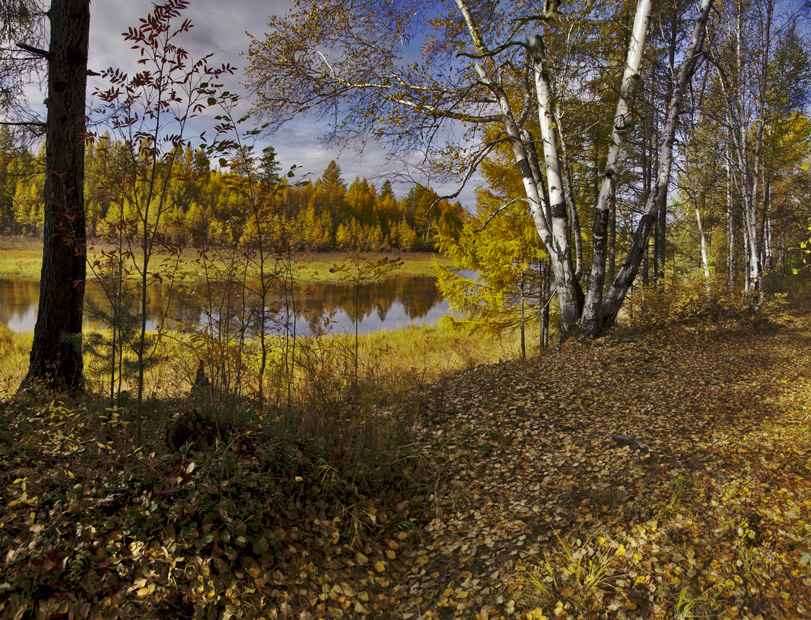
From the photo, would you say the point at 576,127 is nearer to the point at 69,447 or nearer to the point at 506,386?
the point at 506,386

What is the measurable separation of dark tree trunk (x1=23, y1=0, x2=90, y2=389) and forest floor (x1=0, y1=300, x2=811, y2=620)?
99 cm

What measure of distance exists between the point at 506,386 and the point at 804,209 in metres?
23.5

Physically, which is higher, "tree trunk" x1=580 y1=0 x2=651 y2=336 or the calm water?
"tree trunk" x1=580 y1=0 x2=651 y2=336

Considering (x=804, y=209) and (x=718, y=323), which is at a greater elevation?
(x=804, y=209)

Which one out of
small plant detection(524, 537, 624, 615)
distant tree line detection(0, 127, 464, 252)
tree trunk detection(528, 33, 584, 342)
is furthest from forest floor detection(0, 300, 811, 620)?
tree trunk detection(528, 33, 584, 342)

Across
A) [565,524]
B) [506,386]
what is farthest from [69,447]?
[506,386]

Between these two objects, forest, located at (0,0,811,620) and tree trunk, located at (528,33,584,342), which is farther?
tree trunk, located at (528,33,584,342)

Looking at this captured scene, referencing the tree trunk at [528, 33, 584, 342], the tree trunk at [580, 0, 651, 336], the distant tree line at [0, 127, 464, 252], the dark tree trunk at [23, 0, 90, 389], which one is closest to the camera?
the distant tree line at [0, 127, 464, 252]

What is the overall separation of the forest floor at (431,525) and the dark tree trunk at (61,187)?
0.99 m

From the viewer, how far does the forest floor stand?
8.58 feet

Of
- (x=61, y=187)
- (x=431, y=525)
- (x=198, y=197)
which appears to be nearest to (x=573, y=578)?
(x=431, y=525)

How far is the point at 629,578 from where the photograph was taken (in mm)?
2771

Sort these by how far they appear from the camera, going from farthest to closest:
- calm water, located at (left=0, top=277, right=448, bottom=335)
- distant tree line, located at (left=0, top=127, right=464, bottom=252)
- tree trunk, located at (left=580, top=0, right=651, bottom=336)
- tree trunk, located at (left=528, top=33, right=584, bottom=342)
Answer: calm water, located at (left=0, top=277, right=448, bottom=335) → tree trunk, located at (left=528, top=33, right=584, bottom=342) → tree trunk, located at (left=580, top=0, right=651, bottom=336) → distant tree line, located at (left=0, top=127, right=464, bottom=252)

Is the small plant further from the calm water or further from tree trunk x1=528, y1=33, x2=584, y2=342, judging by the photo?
the calm water
